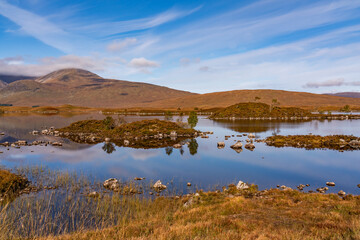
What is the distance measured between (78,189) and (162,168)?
1120 centimetres

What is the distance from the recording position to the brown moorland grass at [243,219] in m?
10.4

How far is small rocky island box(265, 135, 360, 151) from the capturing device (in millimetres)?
43491

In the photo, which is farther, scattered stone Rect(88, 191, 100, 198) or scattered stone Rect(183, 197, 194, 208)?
scattered stone Rect(88, 191, 100, 198)

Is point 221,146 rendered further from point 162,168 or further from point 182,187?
point 182,187

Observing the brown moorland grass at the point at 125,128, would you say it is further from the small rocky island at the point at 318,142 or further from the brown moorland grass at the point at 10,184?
the brown moorland grass at the point at 10,184

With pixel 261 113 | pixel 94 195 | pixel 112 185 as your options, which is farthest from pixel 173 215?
pixel 261 113

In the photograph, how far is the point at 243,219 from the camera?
1305 cm

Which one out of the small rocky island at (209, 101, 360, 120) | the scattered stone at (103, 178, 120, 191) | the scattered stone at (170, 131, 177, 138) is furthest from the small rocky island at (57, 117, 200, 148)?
the small rocky island at (209, 101, 360, 120)

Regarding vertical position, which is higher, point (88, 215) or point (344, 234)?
point (344, 234)

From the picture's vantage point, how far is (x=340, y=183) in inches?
959

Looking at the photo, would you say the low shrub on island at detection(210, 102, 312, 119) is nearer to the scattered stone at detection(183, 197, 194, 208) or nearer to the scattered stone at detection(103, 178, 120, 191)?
the scattered stone at detection(103, 178, 120, 191)

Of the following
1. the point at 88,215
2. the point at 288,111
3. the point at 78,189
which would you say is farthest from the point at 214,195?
the point at 288,111

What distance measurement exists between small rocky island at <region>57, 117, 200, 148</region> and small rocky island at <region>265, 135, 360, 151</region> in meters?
20.7

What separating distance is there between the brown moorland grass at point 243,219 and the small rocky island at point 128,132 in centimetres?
3483
